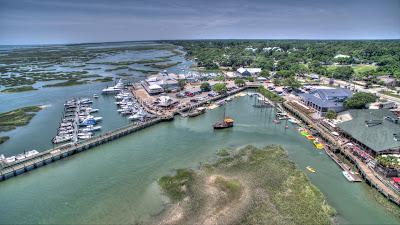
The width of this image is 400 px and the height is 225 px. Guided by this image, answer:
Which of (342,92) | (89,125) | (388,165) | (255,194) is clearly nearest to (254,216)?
(255,194)

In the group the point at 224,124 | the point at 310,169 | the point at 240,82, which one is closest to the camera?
the point at 310,169

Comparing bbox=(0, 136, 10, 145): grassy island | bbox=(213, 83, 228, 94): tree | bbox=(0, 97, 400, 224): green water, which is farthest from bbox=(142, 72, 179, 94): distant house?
bbox=(0, 136, 10, 145): grassy island

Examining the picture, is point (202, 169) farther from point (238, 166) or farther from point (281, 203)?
point (281, 203)

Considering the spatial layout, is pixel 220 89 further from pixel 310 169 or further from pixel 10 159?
pixel 10 159

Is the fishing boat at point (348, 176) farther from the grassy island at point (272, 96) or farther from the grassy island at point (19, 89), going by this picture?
the grassy island at point (19, 89)

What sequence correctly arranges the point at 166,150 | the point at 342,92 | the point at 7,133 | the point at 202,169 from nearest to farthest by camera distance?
the point at 202,169
the point at 166,150
the point at 7,133
the point at 342,92

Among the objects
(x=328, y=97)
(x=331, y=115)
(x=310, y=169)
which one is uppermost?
(x=328, y=97)

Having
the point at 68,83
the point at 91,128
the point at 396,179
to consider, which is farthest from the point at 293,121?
the point at 68,83
